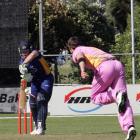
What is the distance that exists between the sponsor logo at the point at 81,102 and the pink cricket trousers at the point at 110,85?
13.8 metres

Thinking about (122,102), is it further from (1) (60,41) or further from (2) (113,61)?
(1) (60,41)

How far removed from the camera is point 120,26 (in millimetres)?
→ 52406

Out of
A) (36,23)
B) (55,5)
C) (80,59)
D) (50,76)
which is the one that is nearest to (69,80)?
(36,23)

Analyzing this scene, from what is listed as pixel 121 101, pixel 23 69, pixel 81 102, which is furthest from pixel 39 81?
pixel 81 102

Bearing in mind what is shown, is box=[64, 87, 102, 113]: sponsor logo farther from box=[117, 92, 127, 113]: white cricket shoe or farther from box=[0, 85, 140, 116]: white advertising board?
box=[117, 92, 127, 113]: white cricket shoe

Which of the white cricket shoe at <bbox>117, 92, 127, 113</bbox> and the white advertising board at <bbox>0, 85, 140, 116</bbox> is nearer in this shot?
the white cricket shoe at <bbox>117, 92, 127, 113</bbox>

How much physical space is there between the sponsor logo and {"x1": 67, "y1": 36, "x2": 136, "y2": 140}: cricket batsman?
13.7 m

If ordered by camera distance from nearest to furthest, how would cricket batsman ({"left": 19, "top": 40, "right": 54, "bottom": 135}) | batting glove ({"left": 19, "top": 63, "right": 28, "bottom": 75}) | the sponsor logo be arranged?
batting glove ({"left": 19, "top": 63, "right": 28, "bottom": 75}), cricket batsman ({"left": 19, "top": 40, "right": 54, "bottom": 135}), the sponsor logo

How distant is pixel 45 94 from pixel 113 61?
281 centimetres

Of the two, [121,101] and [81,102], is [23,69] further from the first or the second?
[81,102]

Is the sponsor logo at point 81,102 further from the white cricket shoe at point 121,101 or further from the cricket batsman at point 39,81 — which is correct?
the white cricket shoe at point 121,101

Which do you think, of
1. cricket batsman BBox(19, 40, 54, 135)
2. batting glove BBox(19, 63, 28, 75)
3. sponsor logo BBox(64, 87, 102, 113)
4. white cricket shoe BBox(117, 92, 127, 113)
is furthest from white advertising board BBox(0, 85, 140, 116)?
white cricket shoe BBox(117, 92, 127, 113)

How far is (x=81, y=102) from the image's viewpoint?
23953 millimetres

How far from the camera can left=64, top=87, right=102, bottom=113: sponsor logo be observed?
78.5 ft
